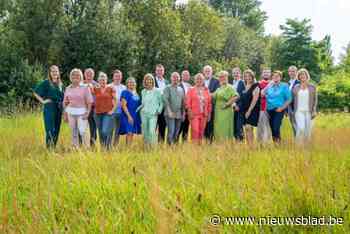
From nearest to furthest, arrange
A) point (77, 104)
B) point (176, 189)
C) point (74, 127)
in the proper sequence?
point (176, 189) → point (77, 104) → point (74, 127)

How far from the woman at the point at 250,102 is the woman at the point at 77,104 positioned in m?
3.11

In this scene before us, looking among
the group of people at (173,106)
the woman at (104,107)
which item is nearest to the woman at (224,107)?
the group of people at (173,106)

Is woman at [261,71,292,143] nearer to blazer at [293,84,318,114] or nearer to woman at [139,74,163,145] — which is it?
blazer at [293,84,318,114]

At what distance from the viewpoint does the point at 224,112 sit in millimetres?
9844

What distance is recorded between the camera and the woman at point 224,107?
9805 mm

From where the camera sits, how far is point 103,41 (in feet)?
94.8

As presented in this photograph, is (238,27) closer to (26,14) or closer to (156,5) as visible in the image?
(156,5)

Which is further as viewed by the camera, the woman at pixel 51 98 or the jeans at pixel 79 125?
the woman at pixel 51 98

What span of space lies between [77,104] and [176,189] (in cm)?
546

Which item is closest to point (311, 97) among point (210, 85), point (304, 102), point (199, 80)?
point (304, 102)

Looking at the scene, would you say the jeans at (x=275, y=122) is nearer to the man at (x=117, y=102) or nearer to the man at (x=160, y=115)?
the man at (x=160, y=115)

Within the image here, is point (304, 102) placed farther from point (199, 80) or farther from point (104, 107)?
point (104, 107)

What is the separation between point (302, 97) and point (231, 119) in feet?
4.84

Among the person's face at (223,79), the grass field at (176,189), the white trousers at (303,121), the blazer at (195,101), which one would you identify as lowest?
the grass field at (176,189)
